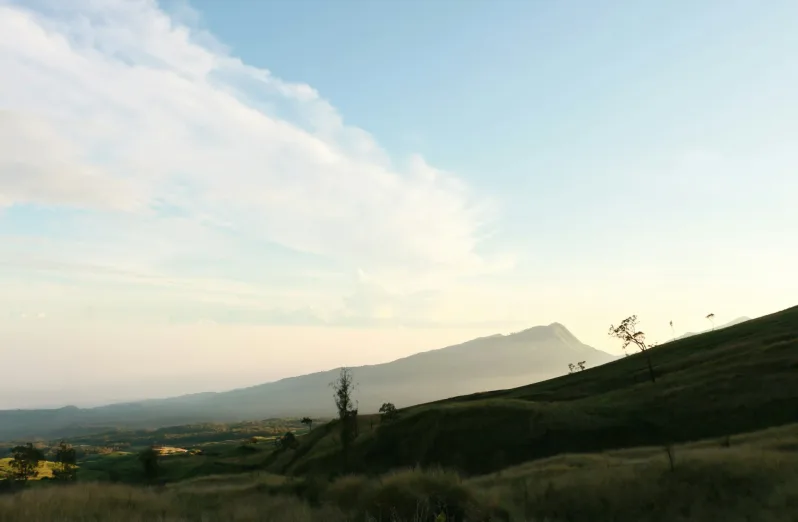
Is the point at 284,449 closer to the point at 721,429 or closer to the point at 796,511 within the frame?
the point at 721,429

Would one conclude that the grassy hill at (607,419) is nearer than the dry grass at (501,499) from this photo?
No

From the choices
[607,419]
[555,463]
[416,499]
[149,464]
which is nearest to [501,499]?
[416,499]

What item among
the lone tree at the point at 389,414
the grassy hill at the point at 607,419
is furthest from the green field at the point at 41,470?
the lone tree at the point at 389,414

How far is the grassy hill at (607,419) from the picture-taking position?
60188 millimetres

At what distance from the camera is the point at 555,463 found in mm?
41344

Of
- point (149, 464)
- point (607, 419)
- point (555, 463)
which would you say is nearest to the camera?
point (555, 463)

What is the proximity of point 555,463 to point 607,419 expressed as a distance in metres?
28.3

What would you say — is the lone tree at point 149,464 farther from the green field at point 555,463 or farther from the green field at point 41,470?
the green field at point 41,470

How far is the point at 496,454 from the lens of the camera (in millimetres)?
64000

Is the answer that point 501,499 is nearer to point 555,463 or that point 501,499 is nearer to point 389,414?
point 555,463

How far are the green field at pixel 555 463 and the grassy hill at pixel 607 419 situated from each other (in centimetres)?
23

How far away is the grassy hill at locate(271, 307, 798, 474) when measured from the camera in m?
60.2

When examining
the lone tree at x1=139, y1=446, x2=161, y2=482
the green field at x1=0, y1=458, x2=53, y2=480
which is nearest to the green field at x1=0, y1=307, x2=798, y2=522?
the lone tree at x1=139, y1=446, x2=161, y2=482

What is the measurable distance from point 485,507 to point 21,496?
1512 cm
